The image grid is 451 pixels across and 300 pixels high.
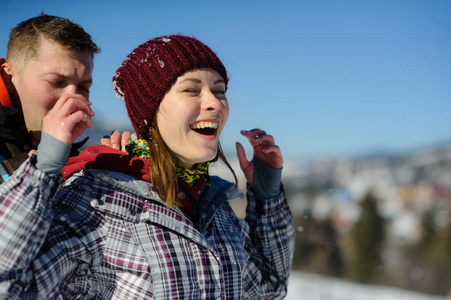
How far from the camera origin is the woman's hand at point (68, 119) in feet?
3.58

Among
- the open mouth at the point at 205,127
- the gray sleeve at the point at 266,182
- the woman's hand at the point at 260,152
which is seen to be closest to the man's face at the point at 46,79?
the open mouth at the point at 205,127

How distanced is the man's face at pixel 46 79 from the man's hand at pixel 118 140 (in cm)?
24

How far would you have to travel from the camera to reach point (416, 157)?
40.6 meters

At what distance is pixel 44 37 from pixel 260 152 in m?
1.10

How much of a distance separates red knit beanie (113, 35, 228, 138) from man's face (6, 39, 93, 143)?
8.4 inches

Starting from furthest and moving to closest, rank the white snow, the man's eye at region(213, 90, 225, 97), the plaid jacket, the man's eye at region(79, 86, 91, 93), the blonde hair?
the white snow < the man's eye at region(79, 86, 91, 93) < the man's eye at region(213, 90, 225, 97) < the blonde hair < the plaid jacket

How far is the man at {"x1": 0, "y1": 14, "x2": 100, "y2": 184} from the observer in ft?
5.21

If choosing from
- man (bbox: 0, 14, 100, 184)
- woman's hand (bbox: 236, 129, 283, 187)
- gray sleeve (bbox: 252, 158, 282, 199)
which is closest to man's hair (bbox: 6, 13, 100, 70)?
man (bbox: 0, 14, 100, 184)

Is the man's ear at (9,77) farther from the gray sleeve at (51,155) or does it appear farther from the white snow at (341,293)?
the white snow at (341,293)

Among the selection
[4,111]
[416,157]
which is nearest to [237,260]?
[4,111]

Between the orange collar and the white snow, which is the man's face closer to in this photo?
the orange collar

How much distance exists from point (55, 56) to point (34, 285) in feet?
3.19

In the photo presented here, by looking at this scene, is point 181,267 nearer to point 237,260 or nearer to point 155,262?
point 155,262

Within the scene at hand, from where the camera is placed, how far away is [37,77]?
1602 millimetres
